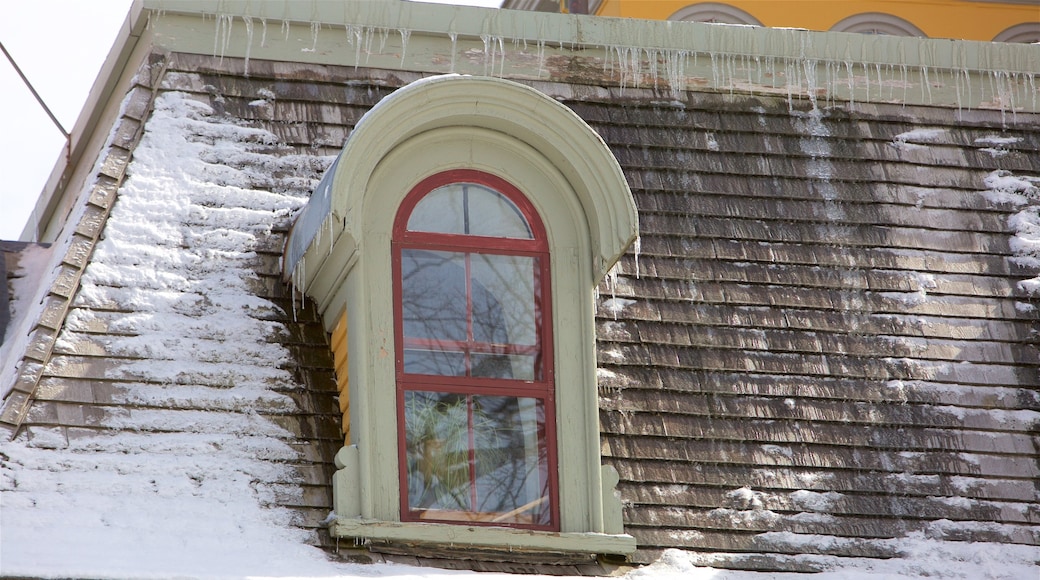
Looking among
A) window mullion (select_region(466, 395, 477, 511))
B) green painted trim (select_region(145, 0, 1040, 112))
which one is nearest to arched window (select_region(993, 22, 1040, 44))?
green painted trim (select_region(145, 0, 1040, 112))

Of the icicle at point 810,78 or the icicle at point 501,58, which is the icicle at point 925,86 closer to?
the icicle at point 810,78

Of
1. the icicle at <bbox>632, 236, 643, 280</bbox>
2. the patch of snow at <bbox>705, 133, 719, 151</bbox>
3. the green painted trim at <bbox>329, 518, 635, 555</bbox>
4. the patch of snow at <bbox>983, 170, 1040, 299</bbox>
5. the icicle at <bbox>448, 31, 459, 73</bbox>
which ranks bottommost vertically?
the green painted trim at <bbox>329, 518, 635, 555</bbox>

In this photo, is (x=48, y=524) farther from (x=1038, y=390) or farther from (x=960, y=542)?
(x=1038, y=390)

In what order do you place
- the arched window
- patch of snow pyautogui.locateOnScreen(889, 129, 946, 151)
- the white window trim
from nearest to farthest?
the white window trim → patch of snow pyautogui.locateOnScreen(889, 129, 946, 151) → the arched window

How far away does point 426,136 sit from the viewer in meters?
7.35

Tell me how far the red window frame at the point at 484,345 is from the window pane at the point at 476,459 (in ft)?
0.09

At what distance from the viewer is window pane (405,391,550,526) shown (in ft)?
22.7

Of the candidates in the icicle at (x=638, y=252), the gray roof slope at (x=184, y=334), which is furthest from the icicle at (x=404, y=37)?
the icicle at (x=638, y=252)

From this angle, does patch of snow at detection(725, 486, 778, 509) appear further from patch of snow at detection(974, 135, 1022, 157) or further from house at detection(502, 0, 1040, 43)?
house at detection(502, 0, 1040, 43)

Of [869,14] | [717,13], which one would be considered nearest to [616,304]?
[717,13]

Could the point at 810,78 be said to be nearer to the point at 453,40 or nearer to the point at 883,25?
the point at 453,40

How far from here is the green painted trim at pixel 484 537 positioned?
673cm

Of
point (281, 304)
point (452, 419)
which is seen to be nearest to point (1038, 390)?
point (452, 419)

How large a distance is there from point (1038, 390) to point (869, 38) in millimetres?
2071
